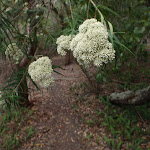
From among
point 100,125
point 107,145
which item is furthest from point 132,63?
point 107,145

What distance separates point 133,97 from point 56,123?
2.20 metres

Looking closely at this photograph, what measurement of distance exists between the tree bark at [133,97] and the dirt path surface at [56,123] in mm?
1205

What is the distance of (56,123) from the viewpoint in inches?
144

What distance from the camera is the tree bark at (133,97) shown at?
3052mm

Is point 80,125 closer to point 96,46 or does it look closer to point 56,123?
point 56,123

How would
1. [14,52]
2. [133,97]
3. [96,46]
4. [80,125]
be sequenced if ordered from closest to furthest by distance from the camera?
[96,46] < [14,52] < [133,97] < [80,125]

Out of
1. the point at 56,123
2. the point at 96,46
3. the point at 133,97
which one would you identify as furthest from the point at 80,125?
the point at 96,46

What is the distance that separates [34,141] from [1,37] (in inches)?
109

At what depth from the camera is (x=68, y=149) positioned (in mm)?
3045

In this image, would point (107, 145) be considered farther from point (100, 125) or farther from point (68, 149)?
point (68, 149)

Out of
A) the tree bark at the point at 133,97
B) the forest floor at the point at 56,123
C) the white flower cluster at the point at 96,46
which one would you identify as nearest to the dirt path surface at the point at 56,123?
the forest floor at the point at 56,123

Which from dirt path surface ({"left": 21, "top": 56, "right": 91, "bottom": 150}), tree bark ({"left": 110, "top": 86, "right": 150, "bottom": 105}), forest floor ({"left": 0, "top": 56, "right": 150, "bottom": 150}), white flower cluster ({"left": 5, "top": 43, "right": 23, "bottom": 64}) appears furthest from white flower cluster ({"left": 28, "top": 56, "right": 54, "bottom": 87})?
tree bark ({"left": 110, "top": 86, "right": 150, "bottom": 105})

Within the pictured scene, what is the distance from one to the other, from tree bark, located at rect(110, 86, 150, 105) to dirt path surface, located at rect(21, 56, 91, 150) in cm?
121

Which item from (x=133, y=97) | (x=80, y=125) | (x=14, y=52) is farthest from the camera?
(x=80, y=125)
